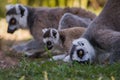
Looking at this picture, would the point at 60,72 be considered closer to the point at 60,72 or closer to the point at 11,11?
the point at 60,72

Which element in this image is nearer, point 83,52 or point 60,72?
point 60,72

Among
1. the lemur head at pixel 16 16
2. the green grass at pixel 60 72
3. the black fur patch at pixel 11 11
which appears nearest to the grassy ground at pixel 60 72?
the green grass at pixel 60 72

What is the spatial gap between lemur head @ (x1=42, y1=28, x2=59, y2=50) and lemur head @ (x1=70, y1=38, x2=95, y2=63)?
163cm

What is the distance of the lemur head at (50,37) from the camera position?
32.9ft

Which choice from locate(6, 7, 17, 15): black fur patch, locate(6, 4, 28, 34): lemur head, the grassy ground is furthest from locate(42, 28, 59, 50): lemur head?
the grassy ground

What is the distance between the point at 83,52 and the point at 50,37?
186cm

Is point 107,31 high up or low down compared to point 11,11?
up

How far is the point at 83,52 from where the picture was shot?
8406 millimetres

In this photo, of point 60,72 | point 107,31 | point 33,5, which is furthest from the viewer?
point 33,5

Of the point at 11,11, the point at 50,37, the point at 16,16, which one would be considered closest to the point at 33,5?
the point at 16,16

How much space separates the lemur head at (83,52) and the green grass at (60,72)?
87 cm

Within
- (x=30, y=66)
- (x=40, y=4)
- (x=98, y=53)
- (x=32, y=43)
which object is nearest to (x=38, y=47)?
(x=32, y=43)

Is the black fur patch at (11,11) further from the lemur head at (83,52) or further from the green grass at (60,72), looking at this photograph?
the green grass at (60,72)

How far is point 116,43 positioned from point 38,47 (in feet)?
12.7
